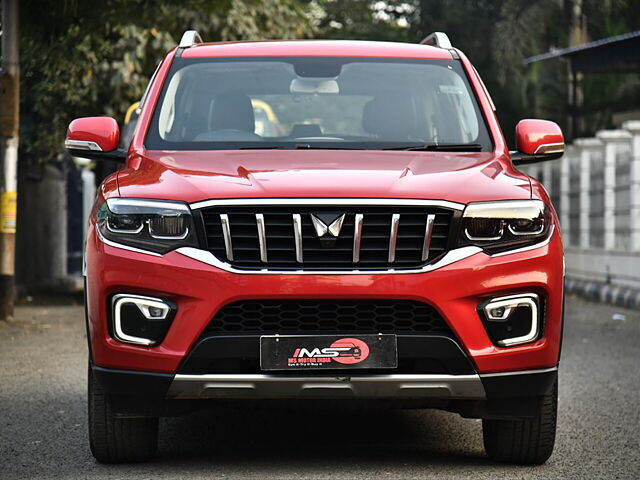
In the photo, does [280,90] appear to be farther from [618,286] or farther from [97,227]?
[618,286]

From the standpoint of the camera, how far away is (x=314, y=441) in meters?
6.81

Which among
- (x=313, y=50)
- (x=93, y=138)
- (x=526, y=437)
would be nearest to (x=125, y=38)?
(x=313, y=50)

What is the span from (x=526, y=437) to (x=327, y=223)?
1.37 metres

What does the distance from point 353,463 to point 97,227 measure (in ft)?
5.10

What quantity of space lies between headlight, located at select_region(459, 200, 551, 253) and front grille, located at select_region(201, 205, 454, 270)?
0.32 ft

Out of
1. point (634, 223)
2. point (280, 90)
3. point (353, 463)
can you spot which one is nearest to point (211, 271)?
point (353, 463)

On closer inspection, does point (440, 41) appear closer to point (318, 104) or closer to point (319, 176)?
point (318, 104)

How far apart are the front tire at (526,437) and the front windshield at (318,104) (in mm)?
1318

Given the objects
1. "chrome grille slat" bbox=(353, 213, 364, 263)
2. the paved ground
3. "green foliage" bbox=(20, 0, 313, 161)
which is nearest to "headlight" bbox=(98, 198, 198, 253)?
"chrome grille slat" bbox=(353, 213, 364, 263)

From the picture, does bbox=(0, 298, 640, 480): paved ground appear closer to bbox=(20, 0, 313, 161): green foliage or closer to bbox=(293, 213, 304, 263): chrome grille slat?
bbox=(293, 213, 304, 263): chrome grille slat

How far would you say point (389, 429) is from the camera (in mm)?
7262

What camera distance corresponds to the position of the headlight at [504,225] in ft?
18.4

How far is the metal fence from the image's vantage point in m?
18.6

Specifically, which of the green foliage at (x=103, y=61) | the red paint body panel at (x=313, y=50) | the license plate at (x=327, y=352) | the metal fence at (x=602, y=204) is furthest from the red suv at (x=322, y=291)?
the metal fence at (x=602, y=204)
